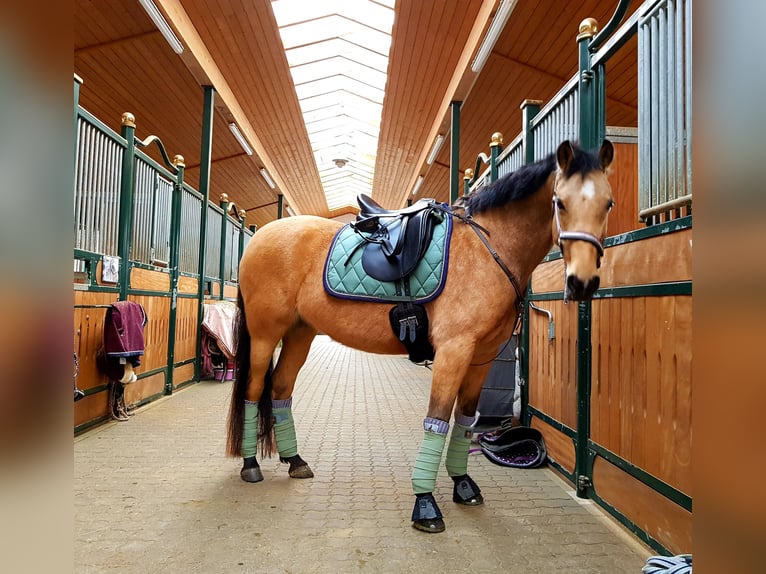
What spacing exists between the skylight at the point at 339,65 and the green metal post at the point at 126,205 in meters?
2.75

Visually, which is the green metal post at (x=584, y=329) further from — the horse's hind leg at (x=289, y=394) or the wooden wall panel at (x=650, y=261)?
the horse's hind leg at (x=289, y=394)

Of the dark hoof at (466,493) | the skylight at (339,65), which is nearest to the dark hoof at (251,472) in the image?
the dark hoof at (466,493)

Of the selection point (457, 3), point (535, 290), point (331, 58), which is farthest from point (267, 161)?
point (535, 290)

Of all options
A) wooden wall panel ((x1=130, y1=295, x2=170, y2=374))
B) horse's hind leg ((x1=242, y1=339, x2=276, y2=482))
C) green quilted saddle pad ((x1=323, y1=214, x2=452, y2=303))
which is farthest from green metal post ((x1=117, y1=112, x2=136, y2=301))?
green quilted saddle pad ((x1=323, y1=214, x2=452, y2=303))

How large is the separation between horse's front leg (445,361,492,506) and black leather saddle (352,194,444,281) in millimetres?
678

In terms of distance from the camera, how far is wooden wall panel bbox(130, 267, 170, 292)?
433 cm

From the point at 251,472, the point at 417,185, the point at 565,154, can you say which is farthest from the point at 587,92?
the point at 417,185

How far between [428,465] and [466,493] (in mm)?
433

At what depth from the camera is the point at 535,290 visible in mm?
3484

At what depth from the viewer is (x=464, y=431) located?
241 centimetres

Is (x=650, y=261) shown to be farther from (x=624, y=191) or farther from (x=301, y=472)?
(x=301, y=472)
